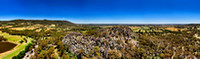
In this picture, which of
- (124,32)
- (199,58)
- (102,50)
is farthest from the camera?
(124,32)

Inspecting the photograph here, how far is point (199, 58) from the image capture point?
3291 cm

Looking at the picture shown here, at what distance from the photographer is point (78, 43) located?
97.9 ft

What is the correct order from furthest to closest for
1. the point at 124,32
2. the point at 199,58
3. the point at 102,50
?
the point at 124,32, the point at 199,58, the point at 102,50

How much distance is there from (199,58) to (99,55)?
1520 inches

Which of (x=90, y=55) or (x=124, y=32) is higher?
(x=124, y=32)

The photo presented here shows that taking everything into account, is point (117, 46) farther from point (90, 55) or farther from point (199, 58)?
point (199, 58)

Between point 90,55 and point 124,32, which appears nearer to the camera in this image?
point 90,55

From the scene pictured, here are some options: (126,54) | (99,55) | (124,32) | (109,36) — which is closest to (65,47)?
(99,55)

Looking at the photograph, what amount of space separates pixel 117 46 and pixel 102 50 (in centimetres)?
603

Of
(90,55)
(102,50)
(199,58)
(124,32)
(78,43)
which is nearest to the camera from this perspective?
(90,55)

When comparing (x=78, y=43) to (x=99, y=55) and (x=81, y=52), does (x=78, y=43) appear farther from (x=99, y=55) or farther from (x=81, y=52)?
(x=99, y=55)

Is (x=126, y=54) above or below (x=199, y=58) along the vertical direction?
above

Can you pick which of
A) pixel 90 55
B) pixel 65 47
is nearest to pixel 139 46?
pixel 90 55

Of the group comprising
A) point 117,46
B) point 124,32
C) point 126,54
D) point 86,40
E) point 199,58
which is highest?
point 124,32
